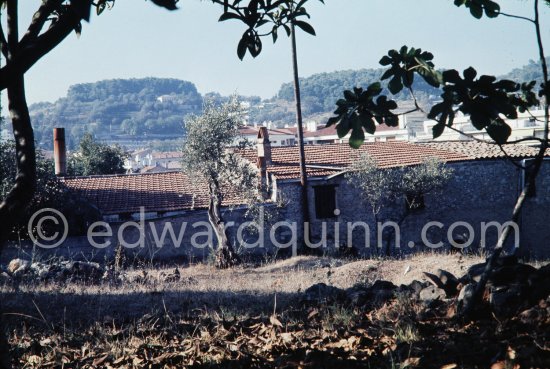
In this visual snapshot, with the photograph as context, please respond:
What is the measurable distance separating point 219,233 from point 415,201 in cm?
965

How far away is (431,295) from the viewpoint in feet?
17.5

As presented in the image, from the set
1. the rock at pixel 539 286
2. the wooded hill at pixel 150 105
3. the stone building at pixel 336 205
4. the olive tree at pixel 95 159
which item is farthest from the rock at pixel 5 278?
the wooded hill at pixel 150 105

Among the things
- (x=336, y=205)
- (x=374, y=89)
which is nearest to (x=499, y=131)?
(x=374, y=89)

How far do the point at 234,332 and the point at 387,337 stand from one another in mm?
1378

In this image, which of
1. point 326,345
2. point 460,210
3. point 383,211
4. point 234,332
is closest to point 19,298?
point 234,332

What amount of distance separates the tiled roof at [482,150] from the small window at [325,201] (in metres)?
7.17

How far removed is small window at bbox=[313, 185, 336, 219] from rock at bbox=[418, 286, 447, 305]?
1778 centimetres

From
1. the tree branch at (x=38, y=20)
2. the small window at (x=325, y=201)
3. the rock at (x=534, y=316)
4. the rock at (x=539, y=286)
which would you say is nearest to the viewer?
the tree branch at (x=38, y=20)

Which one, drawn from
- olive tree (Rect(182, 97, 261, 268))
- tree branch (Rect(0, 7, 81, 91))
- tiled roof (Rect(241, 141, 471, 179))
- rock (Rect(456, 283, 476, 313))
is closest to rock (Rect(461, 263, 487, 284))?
rock (Rect(456, 283, 476, 313))

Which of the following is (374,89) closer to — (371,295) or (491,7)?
(491,7)

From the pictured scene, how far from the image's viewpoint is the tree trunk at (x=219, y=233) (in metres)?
19.8

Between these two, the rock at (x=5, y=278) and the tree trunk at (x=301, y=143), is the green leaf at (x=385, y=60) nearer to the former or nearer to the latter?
the rock at (x=5, y=278)

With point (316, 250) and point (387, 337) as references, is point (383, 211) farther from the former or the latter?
point (387, 337)

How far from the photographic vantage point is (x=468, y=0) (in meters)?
3.88
